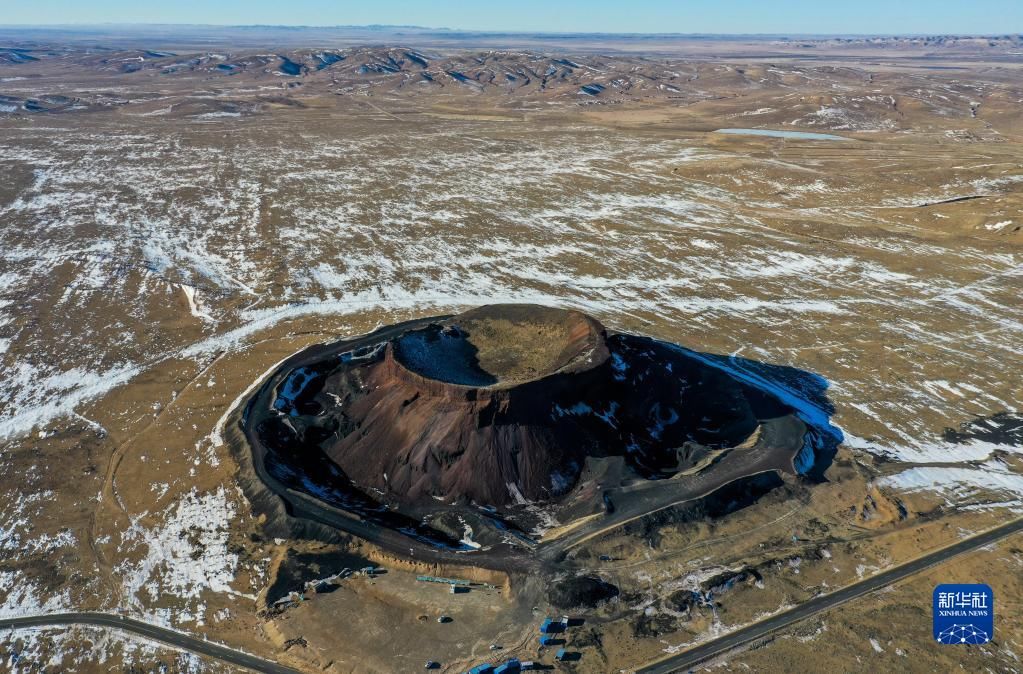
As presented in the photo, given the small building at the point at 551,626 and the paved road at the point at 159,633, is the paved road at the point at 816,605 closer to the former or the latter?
the small building at the point at 551,626

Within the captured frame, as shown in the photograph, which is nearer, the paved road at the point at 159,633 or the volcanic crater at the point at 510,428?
the paved road at the point at 159,633

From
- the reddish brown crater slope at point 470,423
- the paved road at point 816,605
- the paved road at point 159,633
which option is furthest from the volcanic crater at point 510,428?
the paved road at point 159,633

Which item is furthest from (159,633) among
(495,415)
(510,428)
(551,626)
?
(510,428)

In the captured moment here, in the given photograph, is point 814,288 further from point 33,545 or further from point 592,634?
point 33,545

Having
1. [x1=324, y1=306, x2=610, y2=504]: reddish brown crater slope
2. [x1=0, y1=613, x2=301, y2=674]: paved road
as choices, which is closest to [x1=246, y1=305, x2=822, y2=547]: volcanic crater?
[x1=324, y1=306, x2=610, y2=504]: reddish brown crater slope

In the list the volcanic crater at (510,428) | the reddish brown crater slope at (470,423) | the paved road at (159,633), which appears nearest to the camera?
the paved road at (159,633)

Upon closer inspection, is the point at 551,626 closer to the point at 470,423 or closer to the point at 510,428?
the point at 510,428

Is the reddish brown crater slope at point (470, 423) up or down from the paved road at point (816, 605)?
up

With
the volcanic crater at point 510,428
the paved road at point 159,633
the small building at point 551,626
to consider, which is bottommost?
the paved road at point 159,633

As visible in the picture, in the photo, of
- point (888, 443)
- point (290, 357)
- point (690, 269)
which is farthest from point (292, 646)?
point (690, 269)
